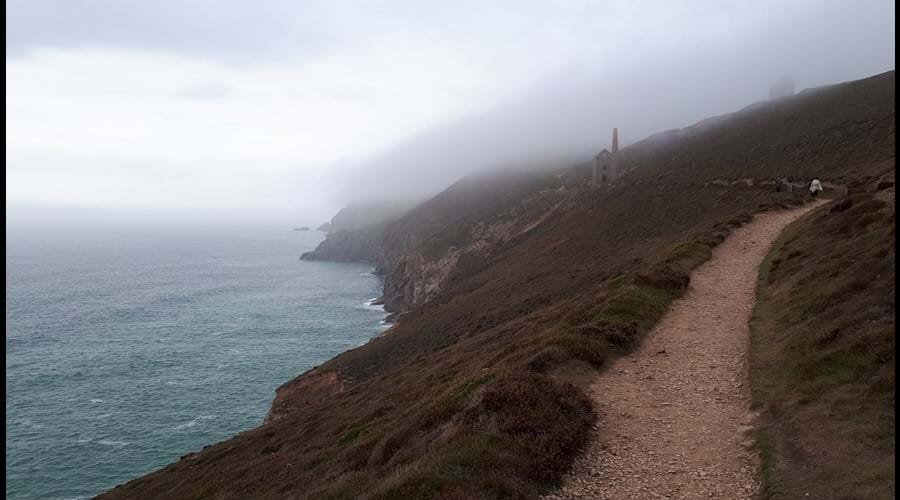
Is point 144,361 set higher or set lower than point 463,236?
lower

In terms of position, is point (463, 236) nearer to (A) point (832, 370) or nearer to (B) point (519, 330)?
(B) point (519, 330)

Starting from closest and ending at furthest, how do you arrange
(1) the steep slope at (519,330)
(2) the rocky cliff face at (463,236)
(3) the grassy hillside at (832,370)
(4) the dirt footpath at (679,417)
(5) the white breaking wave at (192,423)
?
(3) the grassy hillside at (832,370) < (4) the dirt footpath at (679,417) < (1) the steep slope at (519,330) < (5) the white breaking wave at (192,423) < (2) the rocky cliff face at (463,236)

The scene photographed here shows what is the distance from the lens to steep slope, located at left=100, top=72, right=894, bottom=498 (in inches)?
437

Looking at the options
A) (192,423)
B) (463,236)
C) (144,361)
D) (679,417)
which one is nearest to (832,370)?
(679,417)

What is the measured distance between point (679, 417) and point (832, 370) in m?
3.35

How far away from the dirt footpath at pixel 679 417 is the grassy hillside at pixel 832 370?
20.6 inches

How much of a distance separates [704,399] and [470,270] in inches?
3010

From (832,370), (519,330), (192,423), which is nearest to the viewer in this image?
(832,370)

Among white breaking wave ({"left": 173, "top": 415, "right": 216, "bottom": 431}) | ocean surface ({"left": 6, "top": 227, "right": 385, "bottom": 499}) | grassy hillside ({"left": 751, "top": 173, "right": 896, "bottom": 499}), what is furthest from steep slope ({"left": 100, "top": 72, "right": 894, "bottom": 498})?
ocean surface ({"left": 6, "top": 227, "right": 385, "bottom": 499})

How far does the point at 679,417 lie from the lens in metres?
12.1

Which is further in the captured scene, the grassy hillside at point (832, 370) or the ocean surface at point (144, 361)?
the ocean surface at point (144, 361)

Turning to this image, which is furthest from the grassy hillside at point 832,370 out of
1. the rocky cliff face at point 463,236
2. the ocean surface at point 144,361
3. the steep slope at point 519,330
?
the rocky cliff face at point 463,236

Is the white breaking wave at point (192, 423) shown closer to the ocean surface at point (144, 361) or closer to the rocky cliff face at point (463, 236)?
the ocean surface at point (144, 361)

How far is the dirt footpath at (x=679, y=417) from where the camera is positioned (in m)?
9.52
